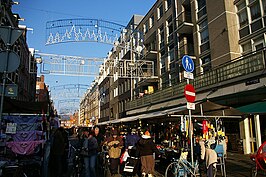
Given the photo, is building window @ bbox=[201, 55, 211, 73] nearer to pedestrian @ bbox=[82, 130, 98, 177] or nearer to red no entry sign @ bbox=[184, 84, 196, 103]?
red no entry sign @ bbox=[184, 84, 196, 103]

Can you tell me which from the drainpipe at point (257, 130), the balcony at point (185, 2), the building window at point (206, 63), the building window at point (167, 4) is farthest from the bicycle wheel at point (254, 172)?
the building window at point (167, 4)

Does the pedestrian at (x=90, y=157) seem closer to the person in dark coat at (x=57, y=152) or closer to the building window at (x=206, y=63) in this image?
the person in dark coat at (x=57, y=152)

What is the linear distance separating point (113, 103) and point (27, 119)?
132ft

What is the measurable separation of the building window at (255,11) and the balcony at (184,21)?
21.8ft

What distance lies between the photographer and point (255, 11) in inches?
660

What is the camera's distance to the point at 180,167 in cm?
770

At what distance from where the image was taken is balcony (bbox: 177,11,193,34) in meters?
23.3

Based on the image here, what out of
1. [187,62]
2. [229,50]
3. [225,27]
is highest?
[225,27]

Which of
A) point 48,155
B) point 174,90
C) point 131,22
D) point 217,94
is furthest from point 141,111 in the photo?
point 48,155

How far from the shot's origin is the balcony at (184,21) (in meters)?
23.3

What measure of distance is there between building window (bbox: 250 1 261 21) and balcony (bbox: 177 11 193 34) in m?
6.64

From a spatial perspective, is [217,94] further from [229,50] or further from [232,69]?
[229,50]

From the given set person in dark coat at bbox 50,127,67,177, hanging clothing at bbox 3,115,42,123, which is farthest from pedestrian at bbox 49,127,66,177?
hanging clothing at bbox 3,115,42,123

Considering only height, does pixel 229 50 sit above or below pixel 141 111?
above
